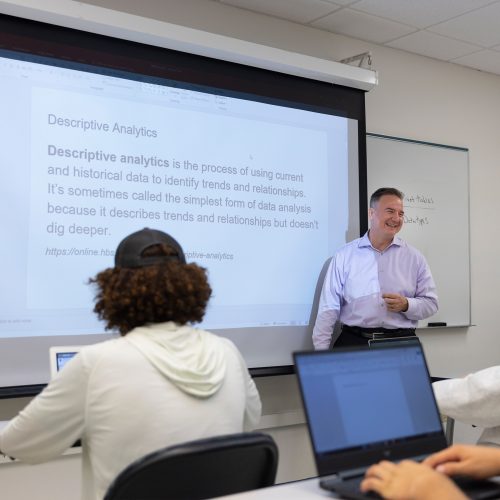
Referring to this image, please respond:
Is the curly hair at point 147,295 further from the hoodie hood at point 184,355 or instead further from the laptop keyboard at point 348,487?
the laptop keyboard at point 348,487

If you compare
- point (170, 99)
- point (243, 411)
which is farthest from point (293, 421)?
point (243, 411)

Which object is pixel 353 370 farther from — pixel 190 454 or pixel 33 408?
pixel 33 408

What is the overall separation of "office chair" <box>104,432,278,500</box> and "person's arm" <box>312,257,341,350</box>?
7.02ft

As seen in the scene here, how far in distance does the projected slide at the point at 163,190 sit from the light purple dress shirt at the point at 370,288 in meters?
0.13

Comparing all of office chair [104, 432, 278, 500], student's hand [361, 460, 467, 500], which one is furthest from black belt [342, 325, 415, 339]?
student's hand [361, 460, 467, 500]

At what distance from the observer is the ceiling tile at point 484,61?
14.4ft

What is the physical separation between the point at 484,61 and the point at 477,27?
2.22 ft

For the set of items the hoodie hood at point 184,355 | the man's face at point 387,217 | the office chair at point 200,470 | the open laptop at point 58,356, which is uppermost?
the man's face at point 387,217

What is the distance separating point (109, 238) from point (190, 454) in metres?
1.84

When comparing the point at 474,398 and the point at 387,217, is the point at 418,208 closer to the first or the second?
the point at 387,217

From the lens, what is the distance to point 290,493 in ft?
3.88

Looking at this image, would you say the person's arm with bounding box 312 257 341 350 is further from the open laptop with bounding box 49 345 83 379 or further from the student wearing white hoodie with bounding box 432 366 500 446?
the student wearing white hoodie with bounding box 432 366 500 446

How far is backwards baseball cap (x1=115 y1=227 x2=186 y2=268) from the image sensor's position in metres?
1.63

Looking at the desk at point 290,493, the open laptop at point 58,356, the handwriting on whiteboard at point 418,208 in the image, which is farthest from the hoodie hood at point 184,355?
the handwriting on whiteboard at point 418,208
